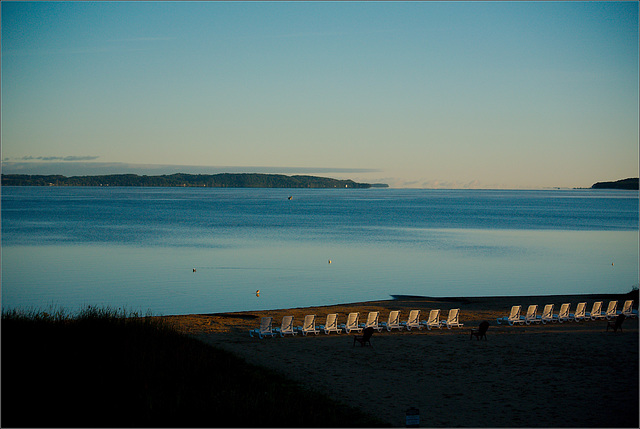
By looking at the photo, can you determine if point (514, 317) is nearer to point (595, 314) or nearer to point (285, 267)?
point (595, 314)

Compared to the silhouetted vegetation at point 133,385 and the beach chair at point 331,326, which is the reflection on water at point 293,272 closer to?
the beach chair at point 331,326

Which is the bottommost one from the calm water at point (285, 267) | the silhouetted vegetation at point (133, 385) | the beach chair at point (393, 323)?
the calm water at point (285, 267)

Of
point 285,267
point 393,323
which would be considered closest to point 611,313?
point 393,323

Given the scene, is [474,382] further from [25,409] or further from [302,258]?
[302,258]

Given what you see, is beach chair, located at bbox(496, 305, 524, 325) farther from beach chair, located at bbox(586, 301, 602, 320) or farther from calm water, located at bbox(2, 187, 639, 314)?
calm water, located at bbox(2, 187, 639, 314)

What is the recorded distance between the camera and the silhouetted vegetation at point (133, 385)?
1054 cm

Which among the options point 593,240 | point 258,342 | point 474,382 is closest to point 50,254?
point 258,342

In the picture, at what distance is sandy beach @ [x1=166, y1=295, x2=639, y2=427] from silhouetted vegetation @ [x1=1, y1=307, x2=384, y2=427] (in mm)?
1236

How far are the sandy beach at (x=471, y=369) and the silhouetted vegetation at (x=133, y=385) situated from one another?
124 cm

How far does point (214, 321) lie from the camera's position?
2184cm

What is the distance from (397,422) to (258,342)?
7305 mm

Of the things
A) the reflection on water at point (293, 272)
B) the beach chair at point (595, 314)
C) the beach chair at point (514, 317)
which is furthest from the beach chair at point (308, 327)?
the beach chair at point (595, 314)

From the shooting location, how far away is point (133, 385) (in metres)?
11.7

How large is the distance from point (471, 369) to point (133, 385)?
26.7ft
